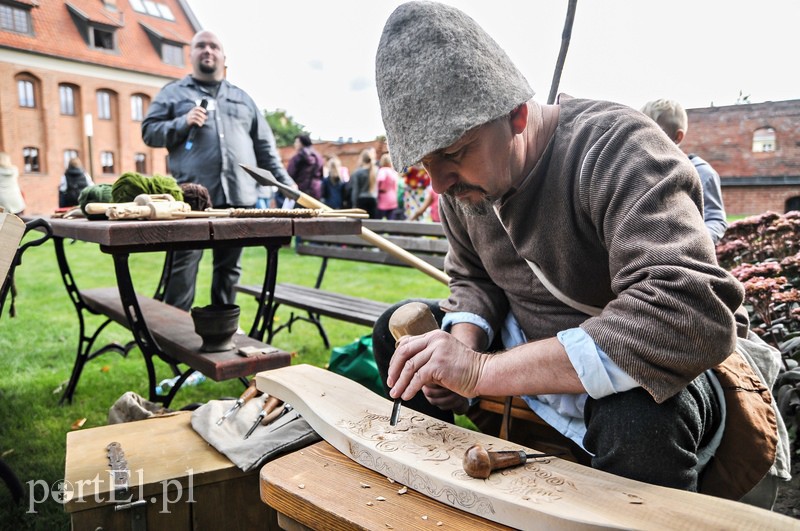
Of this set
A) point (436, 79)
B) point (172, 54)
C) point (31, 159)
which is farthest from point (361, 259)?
point (172, 54)

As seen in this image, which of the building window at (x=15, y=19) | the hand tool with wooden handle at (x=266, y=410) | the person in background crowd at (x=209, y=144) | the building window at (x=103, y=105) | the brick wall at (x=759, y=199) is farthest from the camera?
the building window at (x=103, y=105)

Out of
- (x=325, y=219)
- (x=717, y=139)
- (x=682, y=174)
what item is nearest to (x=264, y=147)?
(x=325, y=219)

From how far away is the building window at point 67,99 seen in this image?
Answer: 23.6 metres

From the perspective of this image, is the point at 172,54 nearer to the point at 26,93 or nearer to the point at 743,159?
the point at 26,93

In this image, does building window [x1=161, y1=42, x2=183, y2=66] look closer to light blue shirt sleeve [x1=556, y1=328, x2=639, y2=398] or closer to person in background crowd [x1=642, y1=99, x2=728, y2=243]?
person in background crowd [x1=642, y1=99, x2=728, y2=243]

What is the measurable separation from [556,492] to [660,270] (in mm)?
446

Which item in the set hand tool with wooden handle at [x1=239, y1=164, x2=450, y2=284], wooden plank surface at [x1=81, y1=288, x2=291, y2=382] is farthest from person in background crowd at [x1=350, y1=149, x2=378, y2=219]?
wooden plank surface at [x1=81, y1=288, x2=291, y2=382]

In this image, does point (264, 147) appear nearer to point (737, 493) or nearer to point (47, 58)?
point (737, 493)

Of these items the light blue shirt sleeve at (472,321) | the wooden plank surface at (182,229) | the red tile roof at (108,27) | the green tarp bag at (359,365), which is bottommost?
the green tarp bag at (359,365)

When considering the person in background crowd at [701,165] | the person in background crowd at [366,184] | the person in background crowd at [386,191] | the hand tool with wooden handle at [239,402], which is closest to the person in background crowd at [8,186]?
the person in background crowd at [366,184]

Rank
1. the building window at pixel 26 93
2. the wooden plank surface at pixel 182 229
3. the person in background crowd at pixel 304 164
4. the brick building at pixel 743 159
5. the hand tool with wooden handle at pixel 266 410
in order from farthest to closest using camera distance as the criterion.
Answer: the building window at pixel 26 93, the person in background crowd at pixel 304 164, the brick building at pixel 743 159, the wooden plank surface at pixel 182 229, the hand tool with wooden handle at pixel 266 410

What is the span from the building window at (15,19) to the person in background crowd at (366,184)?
1083cm

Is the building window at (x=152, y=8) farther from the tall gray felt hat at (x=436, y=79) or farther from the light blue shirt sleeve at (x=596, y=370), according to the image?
the light blue shirt sleeve at (x=596, y=370)

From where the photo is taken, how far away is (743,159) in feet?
27.1
